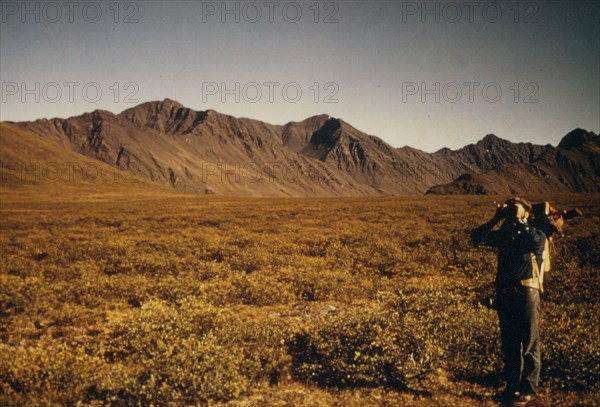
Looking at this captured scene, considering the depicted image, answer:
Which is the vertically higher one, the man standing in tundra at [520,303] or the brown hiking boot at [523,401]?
the man standing in tundra at [520,303]

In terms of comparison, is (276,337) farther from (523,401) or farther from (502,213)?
(502,213)

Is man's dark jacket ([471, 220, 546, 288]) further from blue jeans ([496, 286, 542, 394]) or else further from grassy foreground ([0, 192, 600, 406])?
grassy foreground ([0, 192, 600, 406])

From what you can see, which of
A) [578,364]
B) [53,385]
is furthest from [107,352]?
[578,364]

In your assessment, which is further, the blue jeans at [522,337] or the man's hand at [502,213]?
the man's hand at [502,213]

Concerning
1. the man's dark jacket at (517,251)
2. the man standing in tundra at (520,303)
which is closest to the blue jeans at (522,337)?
the man standing in tundra at (520,303)

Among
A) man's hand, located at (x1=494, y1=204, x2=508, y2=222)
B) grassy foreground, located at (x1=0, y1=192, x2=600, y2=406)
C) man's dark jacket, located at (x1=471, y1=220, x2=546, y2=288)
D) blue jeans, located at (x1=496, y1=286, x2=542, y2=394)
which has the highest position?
man's hand, located at (x1=494, y1=204, x2=508, y2=222)

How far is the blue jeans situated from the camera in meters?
5.22

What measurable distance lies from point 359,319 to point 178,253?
13.0 meters

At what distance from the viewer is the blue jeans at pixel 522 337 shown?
5223 mm

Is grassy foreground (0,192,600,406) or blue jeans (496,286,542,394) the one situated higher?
blue jeans (496,286,542,394)

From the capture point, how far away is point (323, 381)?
6.21 metres

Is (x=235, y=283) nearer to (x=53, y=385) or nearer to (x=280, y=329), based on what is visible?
(x=280, y=329)

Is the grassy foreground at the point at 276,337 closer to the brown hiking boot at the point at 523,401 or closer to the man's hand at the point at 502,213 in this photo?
the brown hiking boot at the point at 523,401

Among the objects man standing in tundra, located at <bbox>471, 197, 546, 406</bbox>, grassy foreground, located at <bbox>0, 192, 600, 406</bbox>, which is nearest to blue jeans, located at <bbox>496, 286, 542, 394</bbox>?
man standing in tundra, located at <bbox>471, 197, 546, 406</bbox>
